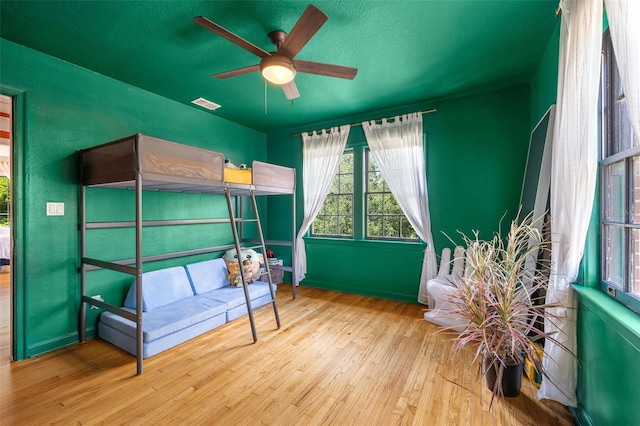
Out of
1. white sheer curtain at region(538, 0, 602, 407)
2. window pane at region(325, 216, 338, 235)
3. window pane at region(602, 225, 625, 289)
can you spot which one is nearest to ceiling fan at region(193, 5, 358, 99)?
white sheer curtain at region(538, 0, 602, 407)

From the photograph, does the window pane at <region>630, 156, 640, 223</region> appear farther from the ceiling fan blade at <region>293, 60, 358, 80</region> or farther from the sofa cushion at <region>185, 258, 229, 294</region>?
the sofa cushion at <region>185, 258, 229, 294</region>

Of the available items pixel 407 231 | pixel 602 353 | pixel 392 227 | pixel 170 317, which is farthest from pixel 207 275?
pixel 602 353

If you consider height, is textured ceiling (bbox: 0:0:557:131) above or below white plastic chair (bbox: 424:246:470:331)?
above

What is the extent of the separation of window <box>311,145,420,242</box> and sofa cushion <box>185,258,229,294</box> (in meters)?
1.67

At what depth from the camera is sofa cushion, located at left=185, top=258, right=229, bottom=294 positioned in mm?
3420

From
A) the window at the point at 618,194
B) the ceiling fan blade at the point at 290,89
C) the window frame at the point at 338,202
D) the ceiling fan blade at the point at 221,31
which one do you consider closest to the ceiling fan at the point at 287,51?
the ceiling fan blade at the point at 221,31

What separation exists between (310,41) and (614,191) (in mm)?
2281

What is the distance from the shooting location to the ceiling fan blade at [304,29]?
5.21 feet

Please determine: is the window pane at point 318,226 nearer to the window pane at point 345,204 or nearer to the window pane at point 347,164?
the window pane at point 345,204

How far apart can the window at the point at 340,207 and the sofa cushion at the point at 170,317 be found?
2045 millimetres

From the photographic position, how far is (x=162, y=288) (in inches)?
120

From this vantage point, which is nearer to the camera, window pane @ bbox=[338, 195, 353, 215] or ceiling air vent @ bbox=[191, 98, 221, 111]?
ceiling air vent @ bbox=[191, 98, 221, 111]

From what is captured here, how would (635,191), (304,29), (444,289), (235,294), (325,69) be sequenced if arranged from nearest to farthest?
(635,191) < (304,29) < (325,69) < (444,289) < (235,294)

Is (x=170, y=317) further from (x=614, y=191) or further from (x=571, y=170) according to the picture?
(x=614, y=191)
